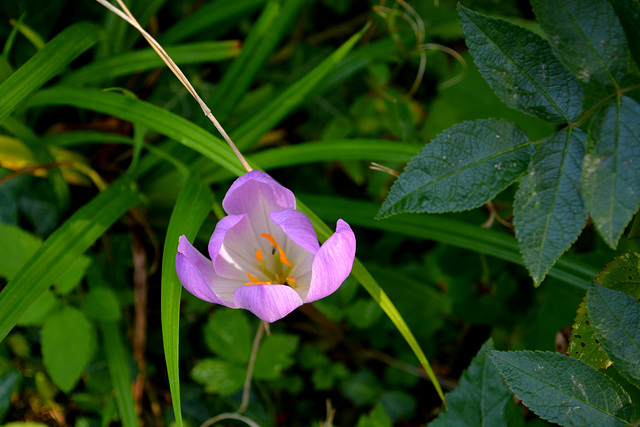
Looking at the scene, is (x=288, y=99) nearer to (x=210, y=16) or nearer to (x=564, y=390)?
(x=210, y=16)

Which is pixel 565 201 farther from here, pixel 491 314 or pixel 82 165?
pixel 82 165

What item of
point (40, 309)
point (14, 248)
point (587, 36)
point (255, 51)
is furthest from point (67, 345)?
A: point (587, 36)

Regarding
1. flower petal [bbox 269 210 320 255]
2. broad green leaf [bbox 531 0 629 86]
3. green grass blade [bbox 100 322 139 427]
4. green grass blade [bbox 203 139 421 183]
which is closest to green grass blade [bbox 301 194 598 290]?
green grass blade [bbox 203 139 421 183]

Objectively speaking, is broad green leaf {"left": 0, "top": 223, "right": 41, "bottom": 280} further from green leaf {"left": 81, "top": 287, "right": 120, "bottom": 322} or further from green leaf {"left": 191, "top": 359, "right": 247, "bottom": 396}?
green leaf {"left": 191, "top": 359, "right": 247, "bottom": 396}

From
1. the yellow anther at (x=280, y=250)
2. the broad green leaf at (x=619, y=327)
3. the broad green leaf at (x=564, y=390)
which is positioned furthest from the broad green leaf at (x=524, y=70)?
the yellow anther at (x=280, y=250)

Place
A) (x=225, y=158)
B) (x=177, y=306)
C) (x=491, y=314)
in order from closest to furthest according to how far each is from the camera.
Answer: (x=177, y=306), (x=225, y=158), (x=491, y=314)

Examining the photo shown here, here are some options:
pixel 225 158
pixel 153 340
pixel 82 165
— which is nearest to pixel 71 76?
pixel 82 165
